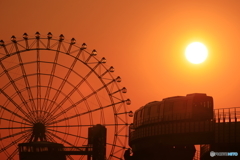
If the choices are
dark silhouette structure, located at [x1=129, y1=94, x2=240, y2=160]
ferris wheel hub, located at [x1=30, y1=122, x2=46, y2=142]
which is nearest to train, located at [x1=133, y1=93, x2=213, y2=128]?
dark silhouette structure, located at [x1=129, y1=94, x2=240, y2=160]

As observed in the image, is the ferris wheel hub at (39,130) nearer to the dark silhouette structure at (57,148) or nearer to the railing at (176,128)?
the dark silhouette structure at (57,148)

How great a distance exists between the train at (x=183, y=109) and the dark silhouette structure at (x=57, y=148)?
753 cm

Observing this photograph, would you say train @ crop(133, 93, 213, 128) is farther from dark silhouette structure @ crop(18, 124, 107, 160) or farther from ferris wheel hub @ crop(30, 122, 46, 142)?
ferris wheel hub @ crop(30, 122, 46, 142)

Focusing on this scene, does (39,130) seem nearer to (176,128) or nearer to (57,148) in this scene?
(57,148)

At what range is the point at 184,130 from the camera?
322 ft

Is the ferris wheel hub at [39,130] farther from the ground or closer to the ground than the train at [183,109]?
closer to the ground

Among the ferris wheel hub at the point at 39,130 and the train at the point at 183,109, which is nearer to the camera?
the train at the point at 183,109

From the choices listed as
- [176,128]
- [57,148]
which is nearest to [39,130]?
[57,148]

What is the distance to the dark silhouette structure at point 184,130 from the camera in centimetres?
9119

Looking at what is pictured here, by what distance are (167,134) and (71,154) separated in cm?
1481

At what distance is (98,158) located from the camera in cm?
10312

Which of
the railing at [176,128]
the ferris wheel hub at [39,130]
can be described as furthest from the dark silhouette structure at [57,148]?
the railing at [176,128]

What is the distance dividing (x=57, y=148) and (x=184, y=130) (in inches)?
793

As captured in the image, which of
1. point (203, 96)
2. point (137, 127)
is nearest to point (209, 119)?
point (203, 96)
